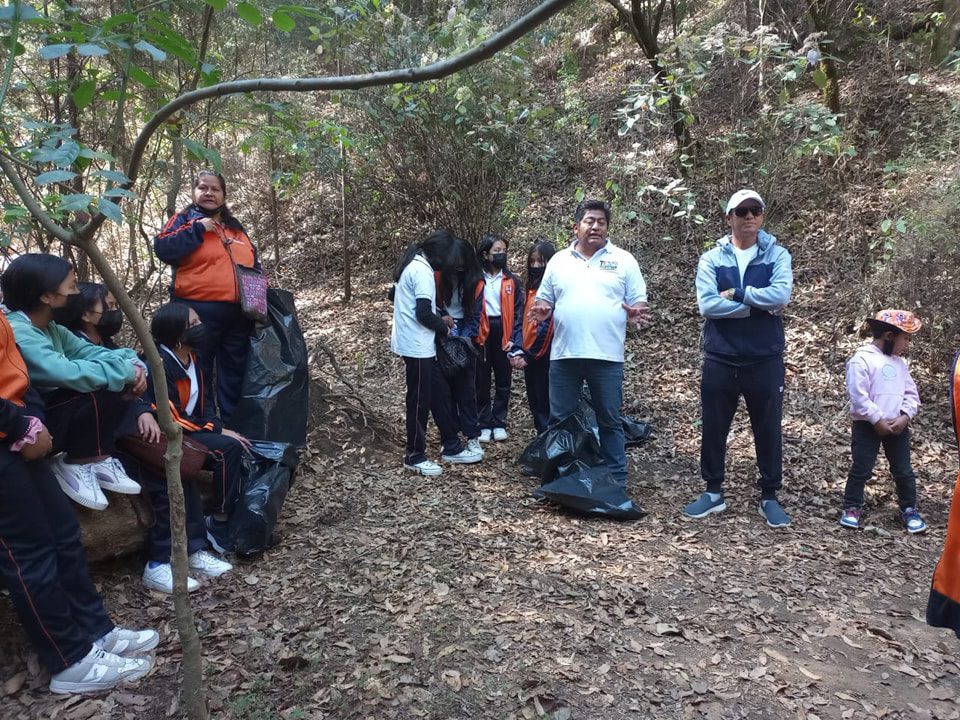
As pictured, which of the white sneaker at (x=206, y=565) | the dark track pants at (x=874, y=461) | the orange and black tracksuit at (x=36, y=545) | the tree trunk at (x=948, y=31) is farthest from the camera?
the tree trunk at (x=948, y=31)

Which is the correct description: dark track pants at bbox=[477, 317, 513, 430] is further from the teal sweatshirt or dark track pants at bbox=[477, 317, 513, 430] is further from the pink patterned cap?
the teal sweatshirt

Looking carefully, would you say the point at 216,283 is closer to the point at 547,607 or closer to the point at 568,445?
the point at 568,445

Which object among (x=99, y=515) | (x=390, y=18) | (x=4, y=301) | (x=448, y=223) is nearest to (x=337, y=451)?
(x=99, y=515)

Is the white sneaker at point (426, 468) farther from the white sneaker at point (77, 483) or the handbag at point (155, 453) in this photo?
the white sneaker at point (77, 483)

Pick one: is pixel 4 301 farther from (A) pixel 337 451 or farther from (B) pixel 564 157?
(B) pixel 564 157

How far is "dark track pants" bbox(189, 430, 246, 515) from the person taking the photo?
11.4ft

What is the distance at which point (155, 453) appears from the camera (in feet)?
10.5

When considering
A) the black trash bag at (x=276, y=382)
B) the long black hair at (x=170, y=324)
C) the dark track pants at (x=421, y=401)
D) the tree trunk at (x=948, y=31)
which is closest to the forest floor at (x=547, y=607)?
the dark track pants at (x=421, y=401)

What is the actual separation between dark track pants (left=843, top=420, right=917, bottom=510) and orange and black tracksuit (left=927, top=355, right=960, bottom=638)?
228 centimetres

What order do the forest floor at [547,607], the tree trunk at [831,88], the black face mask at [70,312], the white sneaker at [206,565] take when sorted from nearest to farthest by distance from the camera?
the forest floor at [547,607], the black face mask at [70,312], the white sneaker at [206,565], the tree trunk at [831,88]

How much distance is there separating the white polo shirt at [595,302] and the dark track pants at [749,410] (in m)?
0.63

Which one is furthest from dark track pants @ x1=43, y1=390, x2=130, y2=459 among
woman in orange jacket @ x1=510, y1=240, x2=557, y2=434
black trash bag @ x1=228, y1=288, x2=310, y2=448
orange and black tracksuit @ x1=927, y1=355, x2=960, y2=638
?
orange and black tracksuit @ x1=927, y1=355, x2=960, y2=638

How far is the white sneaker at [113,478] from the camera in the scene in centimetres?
293

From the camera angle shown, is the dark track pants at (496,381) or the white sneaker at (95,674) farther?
the dark track pants at (496,381)
